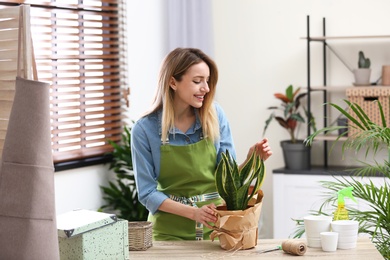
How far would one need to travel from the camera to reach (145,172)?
3.10 metres

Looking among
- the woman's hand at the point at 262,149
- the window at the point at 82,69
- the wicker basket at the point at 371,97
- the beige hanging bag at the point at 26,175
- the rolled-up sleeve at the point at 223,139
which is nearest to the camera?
the beige hanging bag at the point at 26,175

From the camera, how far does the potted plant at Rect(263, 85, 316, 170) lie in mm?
5332

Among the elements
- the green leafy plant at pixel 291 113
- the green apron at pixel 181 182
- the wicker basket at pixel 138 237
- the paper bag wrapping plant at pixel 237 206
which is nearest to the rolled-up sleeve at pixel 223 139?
the green apron at pixel 181 182

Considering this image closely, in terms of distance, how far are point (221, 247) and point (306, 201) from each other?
260cm

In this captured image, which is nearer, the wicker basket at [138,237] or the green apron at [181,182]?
the wicker basket at [138,237]

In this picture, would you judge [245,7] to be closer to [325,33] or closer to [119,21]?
[325,33]

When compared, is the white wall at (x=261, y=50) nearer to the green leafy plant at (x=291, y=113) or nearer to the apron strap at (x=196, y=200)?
the green leafy plant at (x=291, y=113)

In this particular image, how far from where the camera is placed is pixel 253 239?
2695 mm

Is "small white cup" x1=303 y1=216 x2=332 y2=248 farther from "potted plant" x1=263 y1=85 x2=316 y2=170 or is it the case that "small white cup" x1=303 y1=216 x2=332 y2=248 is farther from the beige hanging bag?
"potted plant" x1=263 y1=85 x2=316 y2=170

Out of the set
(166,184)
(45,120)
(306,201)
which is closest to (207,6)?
(306,201)

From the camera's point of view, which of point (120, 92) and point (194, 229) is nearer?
point (194, 229)

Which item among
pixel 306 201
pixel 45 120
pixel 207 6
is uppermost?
pixel 207 6

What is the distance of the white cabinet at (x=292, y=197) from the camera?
521cm

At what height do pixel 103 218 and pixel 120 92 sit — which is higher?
pixel 120 92
